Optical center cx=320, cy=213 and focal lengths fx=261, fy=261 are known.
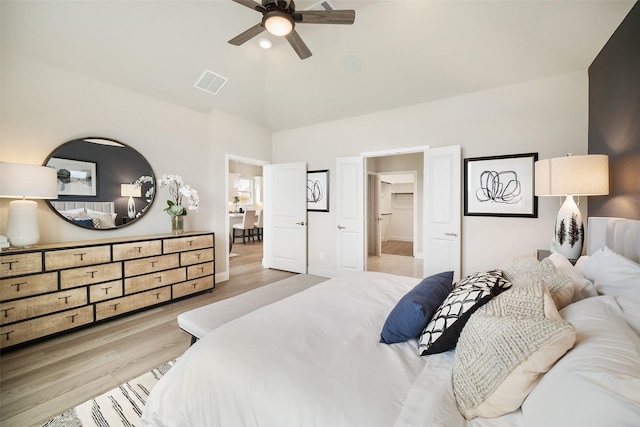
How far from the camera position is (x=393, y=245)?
7.99 m

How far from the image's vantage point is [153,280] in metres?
3.12

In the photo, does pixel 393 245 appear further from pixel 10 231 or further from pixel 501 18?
pixel 10 231

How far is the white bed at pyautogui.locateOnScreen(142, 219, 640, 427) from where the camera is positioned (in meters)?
0.62

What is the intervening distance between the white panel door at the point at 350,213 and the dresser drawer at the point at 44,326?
326cm

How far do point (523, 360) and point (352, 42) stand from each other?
3.52m

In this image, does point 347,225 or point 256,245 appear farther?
point 256,245

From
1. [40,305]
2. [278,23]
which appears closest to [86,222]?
[40,305]

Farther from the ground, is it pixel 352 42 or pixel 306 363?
pixel 352 42

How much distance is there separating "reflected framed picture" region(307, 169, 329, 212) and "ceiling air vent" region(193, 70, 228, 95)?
6.36ft

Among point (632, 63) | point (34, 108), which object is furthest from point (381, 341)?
point (34, 108)

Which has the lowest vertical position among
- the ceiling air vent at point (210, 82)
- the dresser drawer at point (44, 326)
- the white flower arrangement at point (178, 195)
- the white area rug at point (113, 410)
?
the white area rug at point (113, 410)

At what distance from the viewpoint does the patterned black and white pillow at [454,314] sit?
1044mm

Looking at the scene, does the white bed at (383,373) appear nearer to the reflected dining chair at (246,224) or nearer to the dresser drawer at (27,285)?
the dresser drawer at (27,285)

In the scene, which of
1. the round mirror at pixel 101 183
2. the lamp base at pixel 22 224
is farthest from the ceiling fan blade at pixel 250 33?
the lamp base at pixel 22 224
